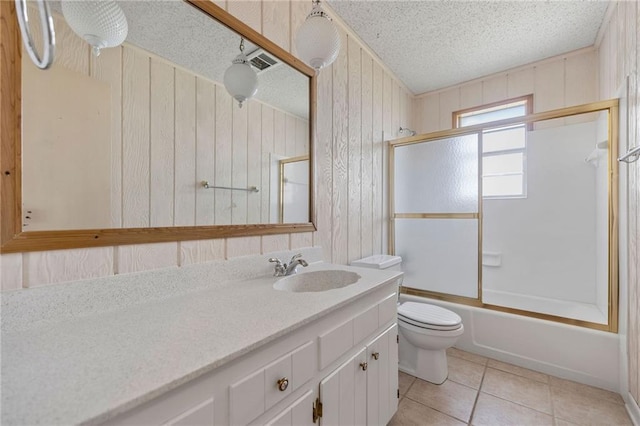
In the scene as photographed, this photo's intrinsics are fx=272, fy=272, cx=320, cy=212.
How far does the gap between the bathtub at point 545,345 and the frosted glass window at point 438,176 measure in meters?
0.91

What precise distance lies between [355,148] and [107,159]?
5.62ft

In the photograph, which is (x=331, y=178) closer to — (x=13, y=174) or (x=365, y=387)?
(x=365, y=387)

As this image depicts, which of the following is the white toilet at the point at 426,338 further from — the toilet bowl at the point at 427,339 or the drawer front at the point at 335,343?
the drawer front at the point at 335,343

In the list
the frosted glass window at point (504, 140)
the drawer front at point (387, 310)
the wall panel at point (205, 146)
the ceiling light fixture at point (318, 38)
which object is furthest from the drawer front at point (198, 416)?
the frosted glass window at point (504, 140)

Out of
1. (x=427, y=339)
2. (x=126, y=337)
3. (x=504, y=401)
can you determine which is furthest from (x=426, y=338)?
(x=126, y=337)

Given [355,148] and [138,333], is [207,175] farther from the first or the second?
[355,148]

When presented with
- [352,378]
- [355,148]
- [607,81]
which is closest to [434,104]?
[607,81]

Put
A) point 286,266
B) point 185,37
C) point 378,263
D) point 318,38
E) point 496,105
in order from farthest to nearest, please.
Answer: point 496,105 → point 378,263 → point 286,266 → point 318,38 → point 185,37

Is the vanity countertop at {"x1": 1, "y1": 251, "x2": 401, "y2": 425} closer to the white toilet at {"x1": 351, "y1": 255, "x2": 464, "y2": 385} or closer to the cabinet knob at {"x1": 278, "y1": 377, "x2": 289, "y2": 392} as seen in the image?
the cabinet knob at {"x1": 278, "y1": 377, "x2": 289, "y2": 392}

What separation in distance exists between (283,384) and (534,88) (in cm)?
347

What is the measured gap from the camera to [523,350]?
2051mm

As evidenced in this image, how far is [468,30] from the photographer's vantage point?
220cm

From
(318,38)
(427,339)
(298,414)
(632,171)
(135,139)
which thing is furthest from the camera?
(427,339)

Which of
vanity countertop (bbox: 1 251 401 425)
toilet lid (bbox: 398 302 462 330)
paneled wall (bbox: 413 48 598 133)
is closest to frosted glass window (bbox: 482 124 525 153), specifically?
paneled wall (bbox: 413 48 598 133)
